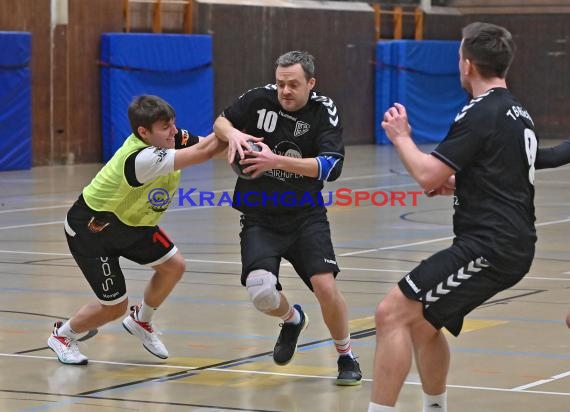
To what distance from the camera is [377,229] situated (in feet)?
52.7

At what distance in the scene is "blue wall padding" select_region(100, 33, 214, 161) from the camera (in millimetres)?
26484

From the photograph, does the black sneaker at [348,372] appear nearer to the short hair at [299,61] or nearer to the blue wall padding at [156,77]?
the short hair at [299,61]

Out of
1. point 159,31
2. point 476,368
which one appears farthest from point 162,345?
point 159,31

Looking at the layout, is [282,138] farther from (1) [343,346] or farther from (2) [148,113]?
(1) [343,346]

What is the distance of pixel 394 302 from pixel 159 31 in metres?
23.0

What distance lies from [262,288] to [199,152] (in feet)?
2.86

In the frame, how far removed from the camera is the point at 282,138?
7637 millimetres

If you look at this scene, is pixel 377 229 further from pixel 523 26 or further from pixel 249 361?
pixel 523 26

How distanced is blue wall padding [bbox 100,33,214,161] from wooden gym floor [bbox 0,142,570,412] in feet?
33.0

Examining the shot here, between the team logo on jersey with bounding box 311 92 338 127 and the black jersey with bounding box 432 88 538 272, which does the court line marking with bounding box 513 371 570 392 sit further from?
the team logo on jersey with bounding box 311 92 338 127

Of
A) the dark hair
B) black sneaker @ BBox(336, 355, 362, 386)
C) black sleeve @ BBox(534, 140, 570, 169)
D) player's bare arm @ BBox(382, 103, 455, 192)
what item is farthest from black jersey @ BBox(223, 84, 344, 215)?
player's bare arm @ BBox(382, 103, 455, 192)

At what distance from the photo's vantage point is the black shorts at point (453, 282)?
5.71 meters

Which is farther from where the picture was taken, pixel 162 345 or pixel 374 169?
pixel 374 169

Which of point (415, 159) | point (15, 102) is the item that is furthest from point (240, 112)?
point (15, 102)
